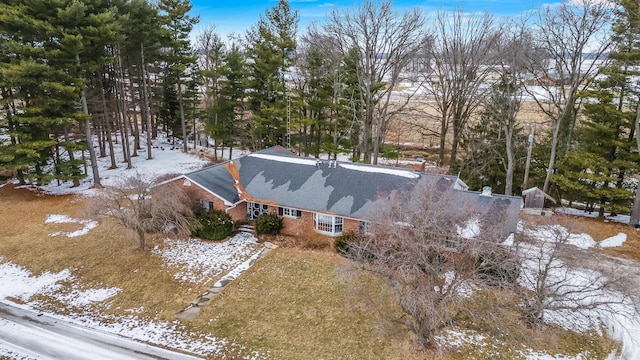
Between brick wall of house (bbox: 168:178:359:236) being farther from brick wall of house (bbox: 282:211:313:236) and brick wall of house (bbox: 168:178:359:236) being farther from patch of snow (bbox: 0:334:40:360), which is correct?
patch of snow (bbox: 0:334:40:360)

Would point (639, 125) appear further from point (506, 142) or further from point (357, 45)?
point (357, 45)

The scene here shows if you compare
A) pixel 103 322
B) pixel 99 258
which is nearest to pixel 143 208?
pixel 99 258

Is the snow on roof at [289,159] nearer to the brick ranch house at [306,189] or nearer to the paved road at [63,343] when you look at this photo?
the brick ranch house at [306,189]

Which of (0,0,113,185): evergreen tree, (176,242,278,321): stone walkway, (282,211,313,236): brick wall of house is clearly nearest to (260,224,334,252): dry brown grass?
(282,211,313,236): brick wall of house

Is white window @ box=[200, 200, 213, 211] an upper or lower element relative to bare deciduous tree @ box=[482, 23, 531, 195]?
lower

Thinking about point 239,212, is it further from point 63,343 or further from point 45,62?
point 45,62

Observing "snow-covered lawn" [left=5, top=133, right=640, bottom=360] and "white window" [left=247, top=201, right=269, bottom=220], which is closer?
"snow-covered lawn" [left=5, top=133, right=640, bottom=360]
